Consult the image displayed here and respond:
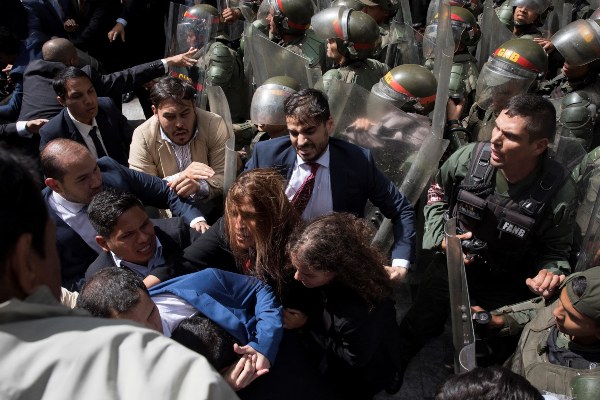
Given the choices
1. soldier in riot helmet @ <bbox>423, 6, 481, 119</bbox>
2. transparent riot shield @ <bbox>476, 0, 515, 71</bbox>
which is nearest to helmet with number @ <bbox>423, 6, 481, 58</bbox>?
soldier in riot helmet @ <bbox>423, 6, 481, 119</bbox>

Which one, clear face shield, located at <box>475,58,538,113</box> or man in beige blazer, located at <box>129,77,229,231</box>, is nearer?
man in beige blazer, located at <box>129,77,229,231</box>

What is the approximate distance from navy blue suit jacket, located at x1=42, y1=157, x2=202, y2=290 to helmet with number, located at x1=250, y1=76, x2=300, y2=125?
0.73 meters

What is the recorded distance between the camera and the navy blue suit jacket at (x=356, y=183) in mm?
2803

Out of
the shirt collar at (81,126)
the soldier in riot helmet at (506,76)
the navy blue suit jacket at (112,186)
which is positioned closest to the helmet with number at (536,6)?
the soldier in riot helmet at (506,76)

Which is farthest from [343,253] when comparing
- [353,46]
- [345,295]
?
[353,46]

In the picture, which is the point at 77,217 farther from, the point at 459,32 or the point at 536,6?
the point at 536,6

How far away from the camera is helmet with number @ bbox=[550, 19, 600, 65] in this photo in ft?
13.3

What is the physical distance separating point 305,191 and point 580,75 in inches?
97.9

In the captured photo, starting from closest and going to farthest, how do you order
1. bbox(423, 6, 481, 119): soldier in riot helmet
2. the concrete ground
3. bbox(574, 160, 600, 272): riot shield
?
bbox(574, 160, 600, 272): riot shield → the concrete ground → bbox(423, 6, 481, 119): soldier in riot helmet

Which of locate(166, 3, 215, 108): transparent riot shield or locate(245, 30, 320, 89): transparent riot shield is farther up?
locate(245, 30, 320, 89): transparent riot shield

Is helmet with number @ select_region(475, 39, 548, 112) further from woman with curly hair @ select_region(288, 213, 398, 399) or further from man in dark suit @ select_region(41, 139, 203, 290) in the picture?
man in dark suit @ select_region(41, 139, 203, 290)

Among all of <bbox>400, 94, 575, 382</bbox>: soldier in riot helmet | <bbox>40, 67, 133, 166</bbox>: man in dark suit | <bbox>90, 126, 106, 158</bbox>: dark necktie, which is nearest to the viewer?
<bbox>400, 94, 575, 382</bbox>: soldier in riot helmet

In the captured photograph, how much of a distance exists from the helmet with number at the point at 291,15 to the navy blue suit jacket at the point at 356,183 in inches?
90.9

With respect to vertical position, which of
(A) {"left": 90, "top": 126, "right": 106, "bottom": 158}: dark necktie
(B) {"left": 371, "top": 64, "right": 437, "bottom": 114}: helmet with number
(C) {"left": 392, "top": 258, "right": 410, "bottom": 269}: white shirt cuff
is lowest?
(A) {"left": 90, "top": 126, "right": 106, "bottom": 158}: dark necktie
